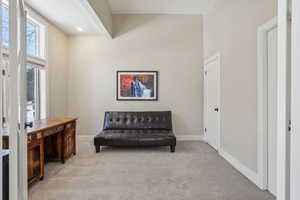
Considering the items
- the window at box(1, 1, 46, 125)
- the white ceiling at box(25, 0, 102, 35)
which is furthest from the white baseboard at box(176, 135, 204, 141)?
the white ceiling at box(25, 0, 102, 35)

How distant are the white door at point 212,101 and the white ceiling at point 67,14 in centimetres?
275

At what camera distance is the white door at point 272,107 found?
251cm

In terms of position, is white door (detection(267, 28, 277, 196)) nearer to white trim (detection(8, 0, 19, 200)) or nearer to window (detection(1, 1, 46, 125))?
white trim (detection(8, 0, 19, 200))

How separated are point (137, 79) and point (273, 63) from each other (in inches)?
137

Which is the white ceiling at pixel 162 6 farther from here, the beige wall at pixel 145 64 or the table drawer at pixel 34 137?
the table drawer at pixel 34 137

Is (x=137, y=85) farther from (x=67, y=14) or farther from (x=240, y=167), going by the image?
(x=240, y=167)

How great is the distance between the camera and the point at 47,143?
12.2 feet

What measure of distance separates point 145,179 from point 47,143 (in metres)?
1.98

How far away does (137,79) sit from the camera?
18.0ft

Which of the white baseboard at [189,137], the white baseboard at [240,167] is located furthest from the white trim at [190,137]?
the white baseboard at [240,167]

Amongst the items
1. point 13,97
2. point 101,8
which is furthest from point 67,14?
point 13,97
